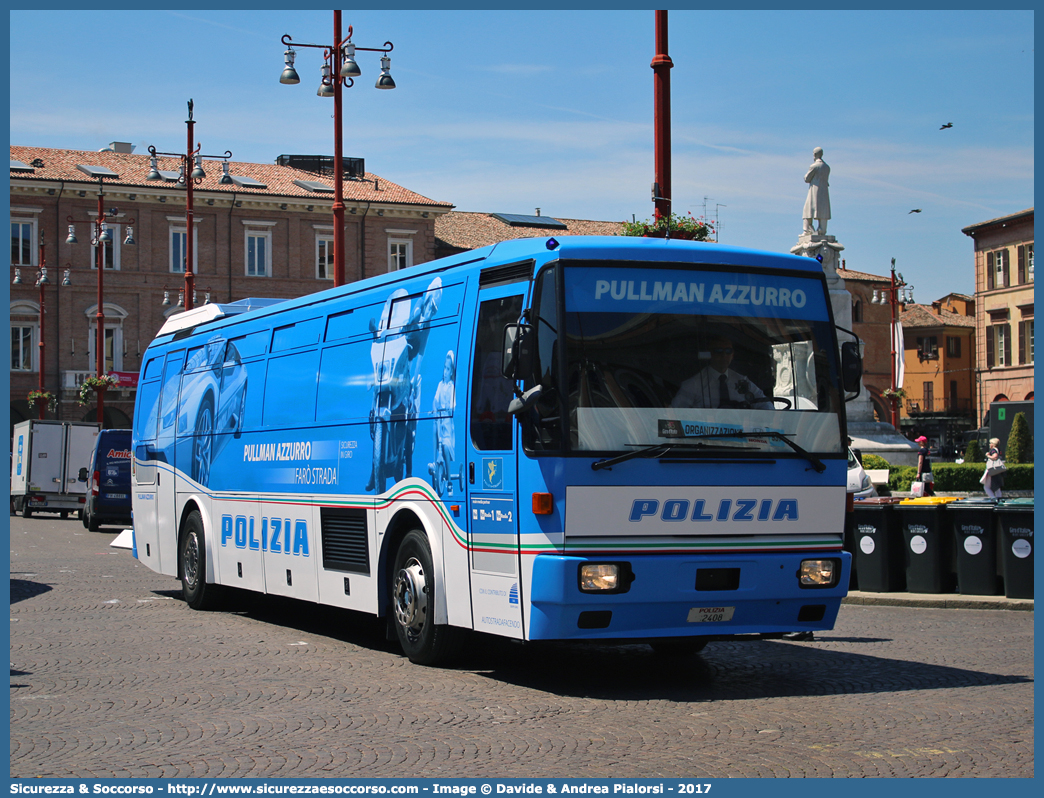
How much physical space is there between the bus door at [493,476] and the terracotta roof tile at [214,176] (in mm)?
57075

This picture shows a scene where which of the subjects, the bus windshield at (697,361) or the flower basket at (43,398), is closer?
the bus windshield at (697,361)

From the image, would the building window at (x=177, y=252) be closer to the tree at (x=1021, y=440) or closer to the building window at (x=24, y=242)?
the building window at (x=24, y=242)

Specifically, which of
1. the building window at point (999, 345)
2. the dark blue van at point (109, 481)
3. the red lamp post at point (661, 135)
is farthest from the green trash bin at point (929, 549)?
the building window at point (999, 345)

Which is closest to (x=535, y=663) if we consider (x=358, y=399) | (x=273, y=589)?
(x=358, y=399)

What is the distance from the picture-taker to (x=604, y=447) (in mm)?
8461

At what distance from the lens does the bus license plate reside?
8734 mm

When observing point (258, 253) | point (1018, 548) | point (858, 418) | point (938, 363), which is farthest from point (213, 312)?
point (938, 363)

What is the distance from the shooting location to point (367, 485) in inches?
430

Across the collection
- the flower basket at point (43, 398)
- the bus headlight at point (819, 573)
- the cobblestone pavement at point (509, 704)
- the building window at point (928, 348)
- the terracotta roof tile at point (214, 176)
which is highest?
the terracotta roof tile at point (214, 176)

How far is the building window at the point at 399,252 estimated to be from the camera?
6931 cm

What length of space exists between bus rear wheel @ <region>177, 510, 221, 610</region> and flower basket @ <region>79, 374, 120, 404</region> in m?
39.0

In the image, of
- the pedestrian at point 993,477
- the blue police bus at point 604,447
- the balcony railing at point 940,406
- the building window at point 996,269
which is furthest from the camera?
the balcony railing at point 940,406

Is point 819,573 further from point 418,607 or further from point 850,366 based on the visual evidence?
point 418,607

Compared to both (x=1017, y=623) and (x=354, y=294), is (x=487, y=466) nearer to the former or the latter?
(x=354, y=294)
